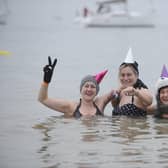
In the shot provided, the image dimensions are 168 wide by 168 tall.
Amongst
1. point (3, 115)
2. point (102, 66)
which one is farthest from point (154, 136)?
point (102, 66)

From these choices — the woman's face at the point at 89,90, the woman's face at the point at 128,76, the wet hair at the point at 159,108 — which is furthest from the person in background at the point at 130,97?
the woman's face at the point at 89,90

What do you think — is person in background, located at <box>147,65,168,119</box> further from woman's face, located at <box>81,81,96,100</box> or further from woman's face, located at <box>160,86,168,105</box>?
woman's face, located at <box>81,81,96,100</box>

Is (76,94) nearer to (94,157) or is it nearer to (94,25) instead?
(94,157)

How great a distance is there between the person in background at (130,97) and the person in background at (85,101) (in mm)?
185

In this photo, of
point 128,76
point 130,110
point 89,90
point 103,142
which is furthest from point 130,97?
point 103,142

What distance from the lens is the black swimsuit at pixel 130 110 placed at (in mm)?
12289

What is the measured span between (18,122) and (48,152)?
3061mm

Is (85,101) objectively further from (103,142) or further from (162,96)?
(103,142)

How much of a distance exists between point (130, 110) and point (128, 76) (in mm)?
533

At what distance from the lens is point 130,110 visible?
40.4 ft

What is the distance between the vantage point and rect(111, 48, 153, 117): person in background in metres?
Result: 12.1

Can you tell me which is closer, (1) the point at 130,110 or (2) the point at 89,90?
(2) the point at 89,90

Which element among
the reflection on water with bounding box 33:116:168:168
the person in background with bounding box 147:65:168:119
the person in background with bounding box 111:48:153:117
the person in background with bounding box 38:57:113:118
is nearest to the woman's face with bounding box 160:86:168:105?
the person in background with bounding box 147:65:168:119

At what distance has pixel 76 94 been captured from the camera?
1809 cm
